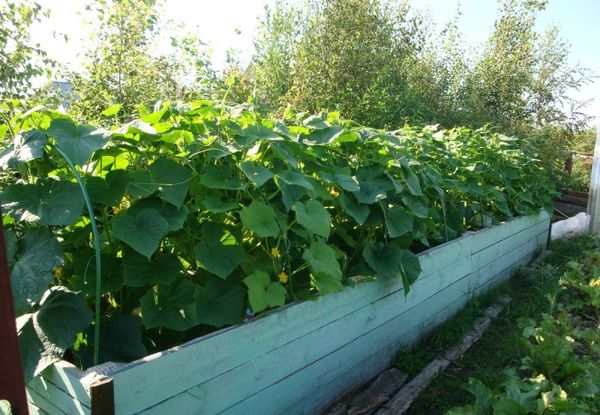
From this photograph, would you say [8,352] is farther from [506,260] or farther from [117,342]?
[506,260]

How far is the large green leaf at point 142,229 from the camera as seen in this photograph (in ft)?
4.57

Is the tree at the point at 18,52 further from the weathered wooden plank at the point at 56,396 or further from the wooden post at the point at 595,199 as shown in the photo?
the wooden post at the point at 595,199

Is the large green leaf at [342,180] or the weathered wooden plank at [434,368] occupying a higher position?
the large green leaf at [342,180]

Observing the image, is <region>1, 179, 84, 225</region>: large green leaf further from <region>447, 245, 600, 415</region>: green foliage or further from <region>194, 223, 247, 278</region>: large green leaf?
<region>447, 245, 600, 415</region>: green foliage

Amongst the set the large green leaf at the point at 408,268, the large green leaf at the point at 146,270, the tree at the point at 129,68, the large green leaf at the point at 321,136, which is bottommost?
the large green leaf at the point at 408,268

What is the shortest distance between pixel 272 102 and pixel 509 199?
2.90 meters

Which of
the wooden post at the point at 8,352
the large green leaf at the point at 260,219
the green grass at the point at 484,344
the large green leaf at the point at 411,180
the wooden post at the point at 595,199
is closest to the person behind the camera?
the wooden post at the point at 8,352

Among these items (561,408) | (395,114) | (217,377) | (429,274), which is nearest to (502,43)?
(395,114)

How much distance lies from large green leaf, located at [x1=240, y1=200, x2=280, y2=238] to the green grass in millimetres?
1058

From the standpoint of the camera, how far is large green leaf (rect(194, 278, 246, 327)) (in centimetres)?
158

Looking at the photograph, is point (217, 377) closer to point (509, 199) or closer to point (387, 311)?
point (387, 311)

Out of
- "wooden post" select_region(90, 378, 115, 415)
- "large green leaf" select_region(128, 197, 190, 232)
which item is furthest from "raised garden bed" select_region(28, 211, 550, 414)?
"large green leaf" select_region(128, 197, 190, 232)

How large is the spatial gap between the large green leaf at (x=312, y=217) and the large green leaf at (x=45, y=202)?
69 cm

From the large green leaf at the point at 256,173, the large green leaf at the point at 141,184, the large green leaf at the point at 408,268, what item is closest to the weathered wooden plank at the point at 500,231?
the large green leaf at the point at 408,268
